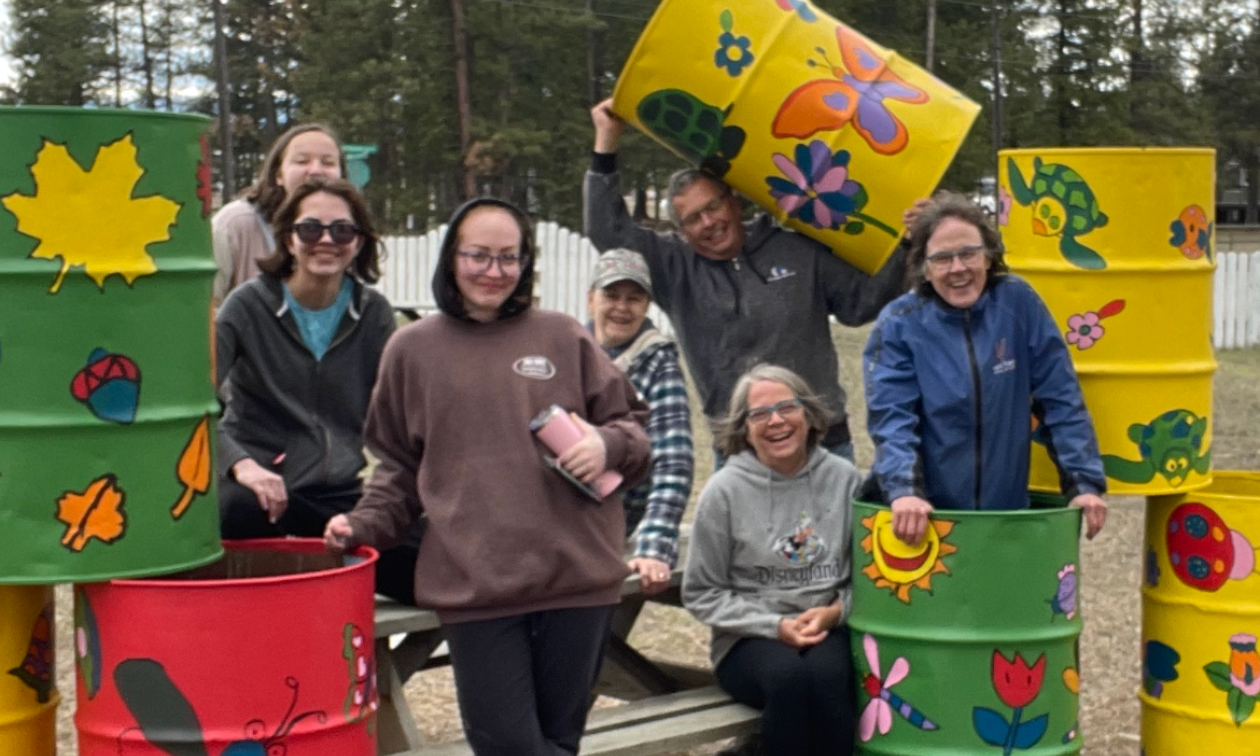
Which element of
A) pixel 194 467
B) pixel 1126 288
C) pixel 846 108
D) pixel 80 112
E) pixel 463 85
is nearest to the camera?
pixel 80 112

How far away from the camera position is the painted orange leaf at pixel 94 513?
3.32 m

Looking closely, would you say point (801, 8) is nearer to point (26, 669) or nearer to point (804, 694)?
point (804, 694)

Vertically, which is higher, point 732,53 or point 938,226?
point 732,53

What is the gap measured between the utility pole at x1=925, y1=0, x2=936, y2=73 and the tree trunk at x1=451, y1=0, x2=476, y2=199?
9.34 m

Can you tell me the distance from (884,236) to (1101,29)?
112 ft

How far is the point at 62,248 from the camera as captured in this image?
330cm

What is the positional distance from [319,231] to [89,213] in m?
0.71

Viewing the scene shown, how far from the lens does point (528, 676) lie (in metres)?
3.72

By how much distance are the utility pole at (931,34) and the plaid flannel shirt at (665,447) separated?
30042 millimetres

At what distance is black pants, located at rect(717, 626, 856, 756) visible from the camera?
14.0 ft

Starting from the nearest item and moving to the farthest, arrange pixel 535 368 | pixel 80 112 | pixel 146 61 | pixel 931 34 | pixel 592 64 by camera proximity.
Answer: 1. pixel 80 112
2. pixel 535 368
3. pixel 931 34
4. pixel 592 64
5. pixel 146 61

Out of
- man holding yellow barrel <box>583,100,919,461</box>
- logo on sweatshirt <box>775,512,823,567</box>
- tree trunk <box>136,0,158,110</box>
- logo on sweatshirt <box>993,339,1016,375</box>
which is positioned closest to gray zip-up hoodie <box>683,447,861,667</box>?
logo on sweatshirt <box>775,512,823,567</box>

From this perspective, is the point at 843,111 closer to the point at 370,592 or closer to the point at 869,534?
the point at 869,534

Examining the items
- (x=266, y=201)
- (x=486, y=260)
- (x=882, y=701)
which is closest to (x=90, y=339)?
(x=486, y=260)
